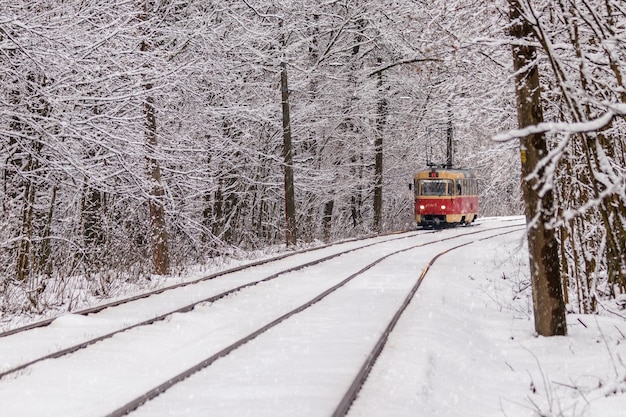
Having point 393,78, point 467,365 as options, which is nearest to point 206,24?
point 467,365

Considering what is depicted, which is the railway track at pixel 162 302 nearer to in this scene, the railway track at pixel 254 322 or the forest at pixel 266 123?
the railway track at pixel 254 322

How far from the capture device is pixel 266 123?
82.9 ft

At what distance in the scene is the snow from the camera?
6.41 metres

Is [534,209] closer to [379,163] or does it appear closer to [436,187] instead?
[379,163]

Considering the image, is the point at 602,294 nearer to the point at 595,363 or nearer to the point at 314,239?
the point at 595,363

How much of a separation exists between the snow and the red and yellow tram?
68.6ft

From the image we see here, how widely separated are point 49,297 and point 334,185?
17.3 metres

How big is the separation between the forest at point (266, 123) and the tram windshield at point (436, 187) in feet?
8.41

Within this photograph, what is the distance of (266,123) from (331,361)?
58.9ft

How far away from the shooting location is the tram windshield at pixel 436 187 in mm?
34188

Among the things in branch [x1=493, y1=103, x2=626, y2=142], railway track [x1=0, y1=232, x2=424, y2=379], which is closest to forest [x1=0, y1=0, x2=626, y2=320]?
branch [x1=493, y1=103, x2=626, y2=142]

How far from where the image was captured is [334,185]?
28828 mm

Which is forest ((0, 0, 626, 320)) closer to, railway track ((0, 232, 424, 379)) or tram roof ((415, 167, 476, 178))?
railway track ((0, 232, 424, 379))

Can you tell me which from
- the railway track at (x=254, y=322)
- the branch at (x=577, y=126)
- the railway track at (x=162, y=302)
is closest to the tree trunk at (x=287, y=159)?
the railway track at (x=254, y=322)
